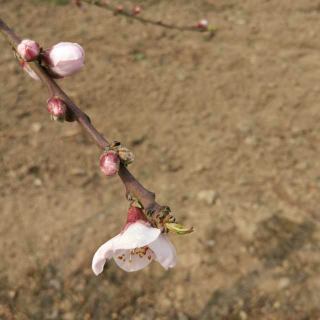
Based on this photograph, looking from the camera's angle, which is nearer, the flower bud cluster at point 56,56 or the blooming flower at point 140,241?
the blooming flower at point 140,241

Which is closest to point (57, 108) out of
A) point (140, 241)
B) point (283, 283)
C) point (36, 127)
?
point (140, 241)

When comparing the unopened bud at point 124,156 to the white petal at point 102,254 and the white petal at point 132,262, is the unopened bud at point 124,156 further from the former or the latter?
the white petal at point 132,262

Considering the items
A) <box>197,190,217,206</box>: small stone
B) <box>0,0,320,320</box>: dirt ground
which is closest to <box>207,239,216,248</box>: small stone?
<box>0,0,320,320</box>: dirt ground

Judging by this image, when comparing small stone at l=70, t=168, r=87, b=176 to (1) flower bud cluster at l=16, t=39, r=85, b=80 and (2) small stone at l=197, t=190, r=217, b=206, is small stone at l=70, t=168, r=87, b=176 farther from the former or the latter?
(1) flower bud cluster at l=16, t=39, r=85, b=80

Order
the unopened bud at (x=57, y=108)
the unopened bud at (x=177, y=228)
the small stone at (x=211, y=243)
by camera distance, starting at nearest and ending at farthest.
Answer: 1. the unopened bud at (x=177, y=228)
2. the unopened bud at (x=57, y=108)
3. the small stone at (x=211, y=243)

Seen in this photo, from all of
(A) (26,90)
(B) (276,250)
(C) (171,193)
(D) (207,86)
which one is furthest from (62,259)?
(D) (207,86)

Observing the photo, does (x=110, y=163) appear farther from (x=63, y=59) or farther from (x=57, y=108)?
(x=63, y=59)

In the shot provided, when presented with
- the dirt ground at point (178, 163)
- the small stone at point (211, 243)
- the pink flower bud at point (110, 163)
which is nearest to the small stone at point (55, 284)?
the dirt ground at point (178, 163)
